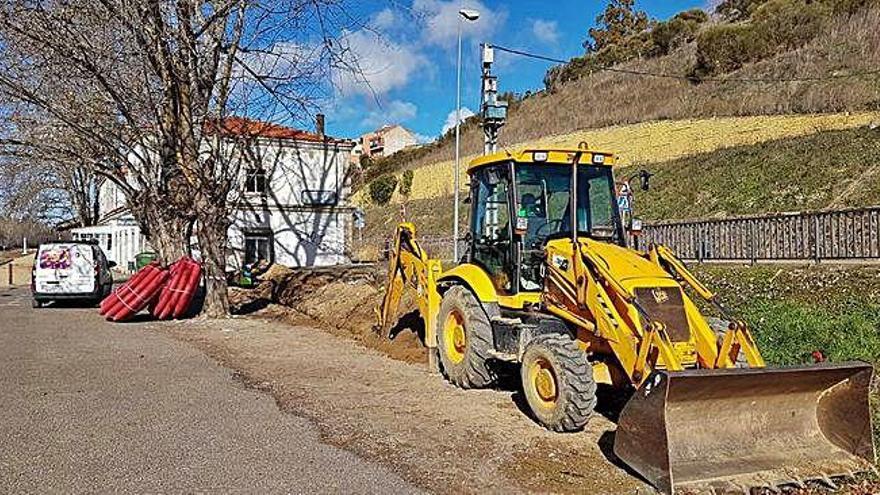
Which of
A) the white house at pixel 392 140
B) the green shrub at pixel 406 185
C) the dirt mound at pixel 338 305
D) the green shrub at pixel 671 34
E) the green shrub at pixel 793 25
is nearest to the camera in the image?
the dirt mound at pixel 338 305

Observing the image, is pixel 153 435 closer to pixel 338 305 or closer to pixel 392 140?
pixel 338 305

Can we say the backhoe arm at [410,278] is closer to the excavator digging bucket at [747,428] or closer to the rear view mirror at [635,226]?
the rear view mirror at [635,226]

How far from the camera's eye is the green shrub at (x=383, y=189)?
63.2 m

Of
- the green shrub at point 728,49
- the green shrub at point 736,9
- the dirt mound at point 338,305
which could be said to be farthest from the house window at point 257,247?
the green shrub at point 736,9

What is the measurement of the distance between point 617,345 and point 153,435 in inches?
165

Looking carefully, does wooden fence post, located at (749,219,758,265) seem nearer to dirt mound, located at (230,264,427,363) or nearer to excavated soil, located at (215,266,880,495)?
dirt mound, located at (230,264,427,363)

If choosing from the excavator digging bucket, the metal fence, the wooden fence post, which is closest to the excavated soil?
the excavator digging bucket

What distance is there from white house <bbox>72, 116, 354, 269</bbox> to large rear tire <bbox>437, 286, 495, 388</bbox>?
26.0m

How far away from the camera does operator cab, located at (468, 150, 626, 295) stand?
8.71m

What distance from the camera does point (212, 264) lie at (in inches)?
717

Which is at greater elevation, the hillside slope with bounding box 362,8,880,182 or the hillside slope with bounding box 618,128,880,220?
the hillside slope with bounding box 362,8,880,182

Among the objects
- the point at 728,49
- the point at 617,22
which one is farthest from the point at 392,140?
the point at 728,49

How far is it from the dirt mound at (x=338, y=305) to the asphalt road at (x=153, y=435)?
2.96 meters

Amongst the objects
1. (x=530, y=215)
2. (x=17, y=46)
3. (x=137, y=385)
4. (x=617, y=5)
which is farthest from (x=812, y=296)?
(x=617, y=5)
